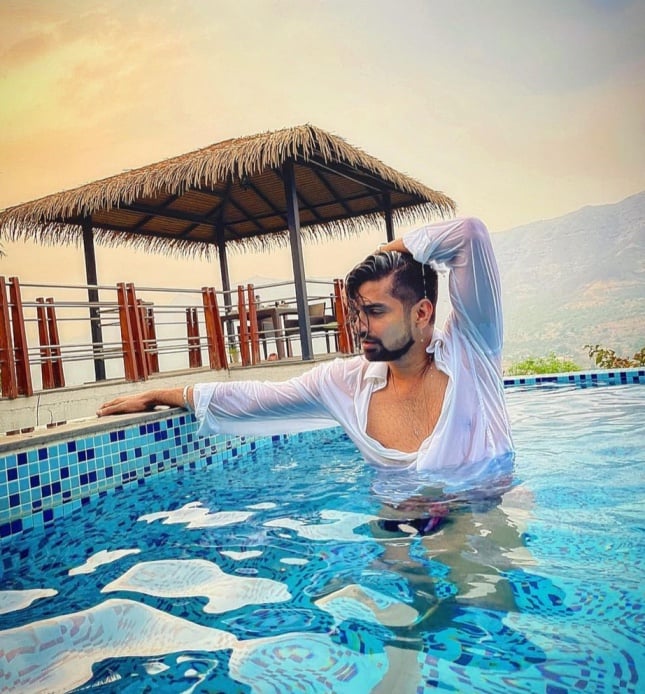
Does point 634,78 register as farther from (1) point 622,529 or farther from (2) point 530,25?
(1) point 622,529

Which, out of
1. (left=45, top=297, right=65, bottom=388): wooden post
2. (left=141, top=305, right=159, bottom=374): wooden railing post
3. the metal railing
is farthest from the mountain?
(left=45, top=297, right=65, bottom=388): wooden post

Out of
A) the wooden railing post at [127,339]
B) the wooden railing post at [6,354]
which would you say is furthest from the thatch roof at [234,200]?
the wooden railing post at [6,354]

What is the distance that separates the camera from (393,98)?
21.6 m

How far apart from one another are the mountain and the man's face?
2203 cm

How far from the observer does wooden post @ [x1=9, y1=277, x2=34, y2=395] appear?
193 inches

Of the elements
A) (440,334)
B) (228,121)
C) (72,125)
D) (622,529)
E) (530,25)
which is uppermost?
(530,25)

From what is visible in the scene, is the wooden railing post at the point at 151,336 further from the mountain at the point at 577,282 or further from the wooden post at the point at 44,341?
the mountain at the point at 577,282

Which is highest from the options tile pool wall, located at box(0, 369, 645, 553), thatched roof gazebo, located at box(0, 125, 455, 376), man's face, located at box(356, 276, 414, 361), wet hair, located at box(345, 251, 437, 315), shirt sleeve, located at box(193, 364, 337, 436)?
thatched roof gazebo, located at box(0, 125, 455, 376)

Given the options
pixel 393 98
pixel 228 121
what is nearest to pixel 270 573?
pixel 228 121

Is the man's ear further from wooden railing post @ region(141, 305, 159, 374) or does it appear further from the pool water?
wooden railing post @ region(141, 305, 159, 374)

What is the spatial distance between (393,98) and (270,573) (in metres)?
22.6

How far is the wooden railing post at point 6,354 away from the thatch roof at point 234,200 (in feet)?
8.43

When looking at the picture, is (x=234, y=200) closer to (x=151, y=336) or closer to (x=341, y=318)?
(x=341, y=318)

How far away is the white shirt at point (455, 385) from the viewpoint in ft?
5.32
